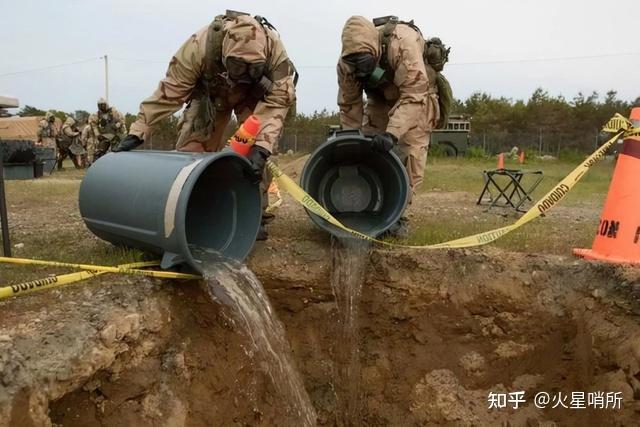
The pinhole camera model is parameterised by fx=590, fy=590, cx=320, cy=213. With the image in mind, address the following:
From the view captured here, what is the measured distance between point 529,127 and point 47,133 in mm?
20785

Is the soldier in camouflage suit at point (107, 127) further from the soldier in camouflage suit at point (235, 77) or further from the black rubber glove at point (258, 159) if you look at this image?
the black rubber glove at point (258, 159)

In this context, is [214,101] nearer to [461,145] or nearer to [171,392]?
[171,392]

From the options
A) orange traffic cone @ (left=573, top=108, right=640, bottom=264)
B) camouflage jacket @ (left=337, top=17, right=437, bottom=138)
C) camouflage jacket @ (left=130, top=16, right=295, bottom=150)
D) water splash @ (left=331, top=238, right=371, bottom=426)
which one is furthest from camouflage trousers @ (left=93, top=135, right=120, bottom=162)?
orange traffic cone @ (left=573, top=108, right=640, bottom=264)

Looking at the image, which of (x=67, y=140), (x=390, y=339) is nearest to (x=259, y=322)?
(x=390, y=339)

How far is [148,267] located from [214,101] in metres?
1.47

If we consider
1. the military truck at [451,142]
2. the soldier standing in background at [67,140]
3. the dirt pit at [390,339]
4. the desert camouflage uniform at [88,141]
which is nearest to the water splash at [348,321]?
the dirt pit at [390,339]

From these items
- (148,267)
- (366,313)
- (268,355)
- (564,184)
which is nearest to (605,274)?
(564,184)

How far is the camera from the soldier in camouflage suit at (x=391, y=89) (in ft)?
13.0

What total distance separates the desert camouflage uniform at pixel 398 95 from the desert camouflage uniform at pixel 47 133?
12.6 metres

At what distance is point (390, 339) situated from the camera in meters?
3.86

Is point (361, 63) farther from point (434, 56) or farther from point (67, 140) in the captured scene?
point (67, 140)

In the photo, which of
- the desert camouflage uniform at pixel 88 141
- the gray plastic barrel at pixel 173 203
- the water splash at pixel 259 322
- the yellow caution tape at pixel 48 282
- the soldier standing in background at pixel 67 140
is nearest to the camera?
the yellow caution tape at pixel 48 282

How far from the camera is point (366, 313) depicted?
3.84 m

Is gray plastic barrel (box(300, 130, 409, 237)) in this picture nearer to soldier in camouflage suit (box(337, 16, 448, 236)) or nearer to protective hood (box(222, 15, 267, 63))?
soldier in camouflage suit (box(337, 16, 448, 236))
